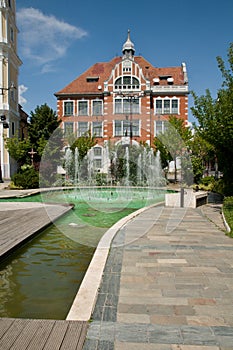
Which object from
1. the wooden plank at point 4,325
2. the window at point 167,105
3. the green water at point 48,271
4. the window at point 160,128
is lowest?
the green water at point 48,271

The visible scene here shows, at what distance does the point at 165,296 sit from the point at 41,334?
1810 mm

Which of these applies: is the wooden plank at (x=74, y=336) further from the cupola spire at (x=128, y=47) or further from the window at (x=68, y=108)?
the cupola spire at (x=128, y=47)

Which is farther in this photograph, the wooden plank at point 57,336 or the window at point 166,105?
the window at point 166,105

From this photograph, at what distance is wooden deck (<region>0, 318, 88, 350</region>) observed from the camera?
3.06 meters

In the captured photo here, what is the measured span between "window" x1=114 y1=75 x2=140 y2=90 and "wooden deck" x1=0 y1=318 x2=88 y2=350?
1427 inches

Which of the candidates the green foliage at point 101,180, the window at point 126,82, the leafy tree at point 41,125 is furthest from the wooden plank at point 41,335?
the window at point 126,82

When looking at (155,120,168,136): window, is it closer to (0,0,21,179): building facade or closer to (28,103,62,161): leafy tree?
(28,103,62,161): leafy tree

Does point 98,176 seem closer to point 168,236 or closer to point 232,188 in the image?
point 232,188

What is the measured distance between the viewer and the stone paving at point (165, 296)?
3211 mm

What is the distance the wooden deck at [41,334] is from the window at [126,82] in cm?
3625

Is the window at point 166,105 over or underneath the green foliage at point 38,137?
over

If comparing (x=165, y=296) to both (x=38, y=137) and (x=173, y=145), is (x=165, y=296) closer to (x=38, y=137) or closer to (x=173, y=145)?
(x=173, y=145)

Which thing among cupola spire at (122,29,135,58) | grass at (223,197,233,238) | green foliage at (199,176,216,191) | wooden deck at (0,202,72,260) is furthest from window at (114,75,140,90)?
grass at (223,197,233,238)

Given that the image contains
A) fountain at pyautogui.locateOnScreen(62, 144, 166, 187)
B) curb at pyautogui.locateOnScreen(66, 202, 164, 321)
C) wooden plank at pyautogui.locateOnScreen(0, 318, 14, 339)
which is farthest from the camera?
fountain at pyautogui.locateOnScreen(62, 144, 166, 187)
